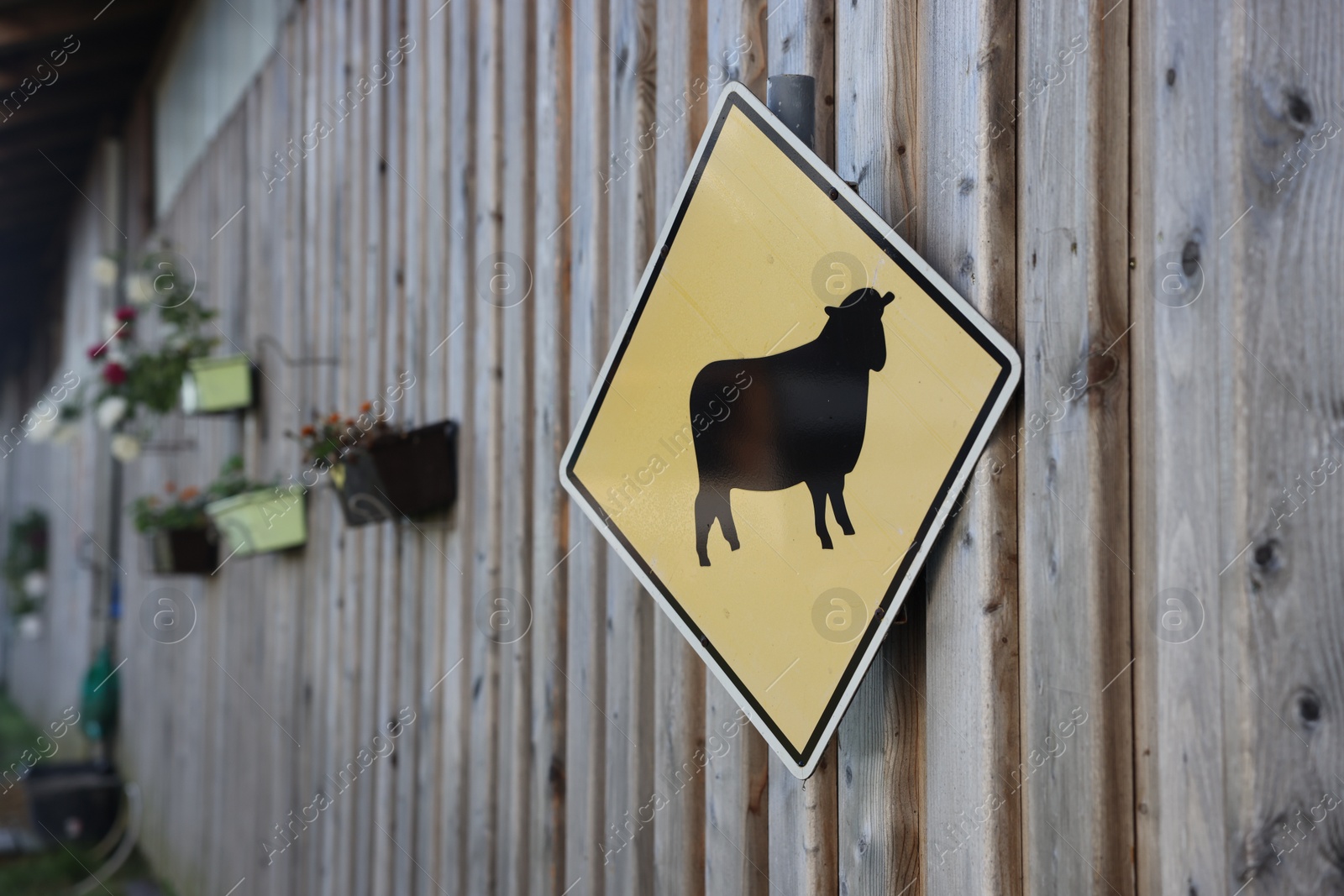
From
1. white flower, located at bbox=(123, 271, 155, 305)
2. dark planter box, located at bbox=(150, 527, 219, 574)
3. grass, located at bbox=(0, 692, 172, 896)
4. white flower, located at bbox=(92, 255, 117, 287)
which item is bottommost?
grass, located at bbox=(0, 692, 172, 896)

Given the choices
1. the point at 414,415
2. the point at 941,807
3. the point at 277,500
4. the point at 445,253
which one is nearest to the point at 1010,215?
the point at 941,807

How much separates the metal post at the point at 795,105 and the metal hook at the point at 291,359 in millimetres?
2034

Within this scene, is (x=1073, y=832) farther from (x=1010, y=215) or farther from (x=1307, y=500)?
(x=1010, y=215)

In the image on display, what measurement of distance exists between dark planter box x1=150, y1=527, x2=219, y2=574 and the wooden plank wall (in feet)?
2.51

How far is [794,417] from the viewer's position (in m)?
1.15

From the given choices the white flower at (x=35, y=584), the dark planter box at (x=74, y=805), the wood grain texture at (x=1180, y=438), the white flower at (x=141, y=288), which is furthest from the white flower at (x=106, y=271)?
the white flower at (x=35, y=584)

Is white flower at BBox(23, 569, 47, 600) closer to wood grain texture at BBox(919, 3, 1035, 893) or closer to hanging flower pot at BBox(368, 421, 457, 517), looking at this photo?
hanging flower pot at BBox(368, 421, 457, 517)

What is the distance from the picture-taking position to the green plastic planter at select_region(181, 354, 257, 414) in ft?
11.8

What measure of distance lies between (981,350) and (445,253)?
1.56m

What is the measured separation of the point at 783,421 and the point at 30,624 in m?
8.76

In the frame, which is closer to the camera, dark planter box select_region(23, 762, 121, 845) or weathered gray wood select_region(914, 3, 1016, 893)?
weathered gray wood select_region(914, 3, 1016, 893)

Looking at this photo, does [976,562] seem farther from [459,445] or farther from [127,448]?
[127,448]

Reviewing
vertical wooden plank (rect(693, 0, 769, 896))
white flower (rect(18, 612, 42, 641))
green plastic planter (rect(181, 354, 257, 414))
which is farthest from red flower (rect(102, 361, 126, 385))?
white flower (rect(18, 612, 42, 641))

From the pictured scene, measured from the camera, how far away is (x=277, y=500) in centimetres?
311
